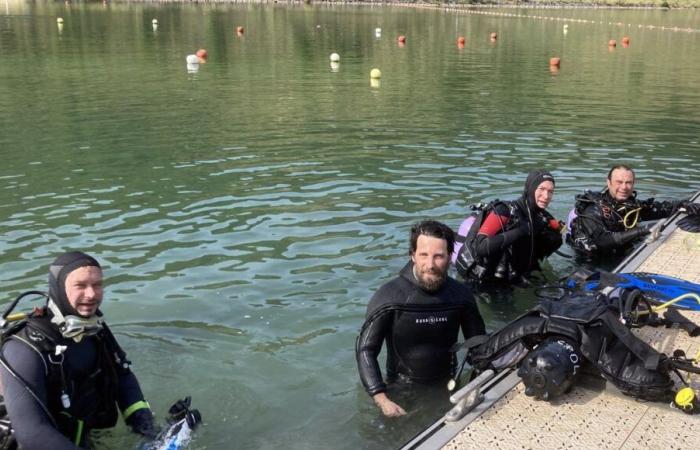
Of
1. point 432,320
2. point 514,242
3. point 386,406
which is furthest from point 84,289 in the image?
point 514,242

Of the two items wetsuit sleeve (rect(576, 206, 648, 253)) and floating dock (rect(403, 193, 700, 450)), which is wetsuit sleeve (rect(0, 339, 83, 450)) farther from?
wetsuit sleeve (rect(576, 206, 648, 253))

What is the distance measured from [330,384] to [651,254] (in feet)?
13.4

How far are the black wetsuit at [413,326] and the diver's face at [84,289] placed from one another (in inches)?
77.5

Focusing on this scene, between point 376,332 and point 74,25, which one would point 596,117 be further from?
point 74,25

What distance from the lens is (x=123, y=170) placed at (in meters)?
11.9

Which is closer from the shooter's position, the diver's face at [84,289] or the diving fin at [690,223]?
the diver's face at [84,289]

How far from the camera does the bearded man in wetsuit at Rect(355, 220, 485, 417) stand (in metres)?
4.82

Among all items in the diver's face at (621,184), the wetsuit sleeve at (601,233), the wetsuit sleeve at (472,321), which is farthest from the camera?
the diver's face at (621,184)

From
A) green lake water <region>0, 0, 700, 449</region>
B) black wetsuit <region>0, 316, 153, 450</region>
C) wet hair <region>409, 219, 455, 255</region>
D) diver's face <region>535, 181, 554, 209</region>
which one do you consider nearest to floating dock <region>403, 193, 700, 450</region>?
green lake water <region>0, 0, 700, 449</region>

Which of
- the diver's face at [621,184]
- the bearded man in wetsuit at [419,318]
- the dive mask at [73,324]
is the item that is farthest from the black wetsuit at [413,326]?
the diver's face at [621,184]

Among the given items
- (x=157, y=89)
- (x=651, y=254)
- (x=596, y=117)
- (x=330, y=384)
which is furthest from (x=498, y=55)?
(x=330, y=384)

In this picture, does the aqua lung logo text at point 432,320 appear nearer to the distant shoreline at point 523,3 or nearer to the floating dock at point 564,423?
the floating dock at point 564,423

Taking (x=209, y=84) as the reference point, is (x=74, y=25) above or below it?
above

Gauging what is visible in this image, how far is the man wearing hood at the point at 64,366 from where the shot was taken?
363 centimetres
